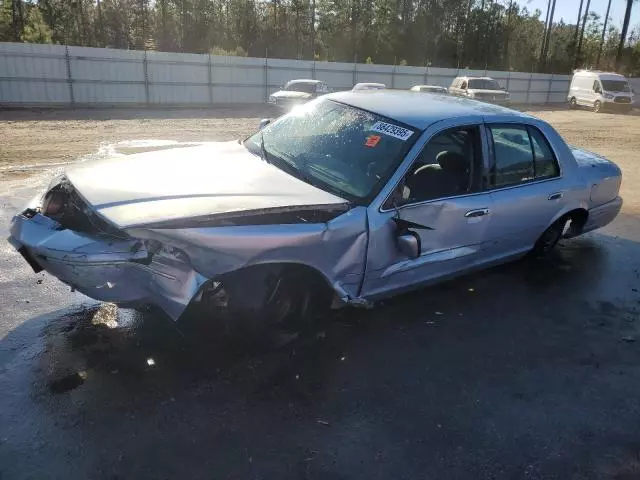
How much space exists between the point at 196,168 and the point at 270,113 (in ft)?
61.8

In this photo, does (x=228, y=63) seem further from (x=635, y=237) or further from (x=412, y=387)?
(x=412, y=387)

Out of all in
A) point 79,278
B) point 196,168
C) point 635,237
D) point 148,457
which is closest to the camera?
point 148,457

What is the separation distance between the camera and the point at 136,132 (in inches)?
549

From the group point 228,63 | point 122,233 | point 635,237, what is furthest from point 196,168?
point 228,63

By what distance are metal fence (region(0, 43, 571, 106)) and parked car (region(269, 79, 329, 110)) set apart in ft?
13.6

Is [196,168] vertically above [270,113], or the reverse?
[196,168]

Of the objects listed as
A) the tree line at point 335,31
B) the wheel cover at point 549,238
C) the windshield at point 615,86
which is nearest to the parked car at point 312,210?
the wheel cover at point 549,238

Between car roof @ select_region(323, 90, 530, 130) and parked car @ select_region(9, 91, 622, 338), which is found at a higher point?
car roof @ select_region(323, 90, 530, 130)

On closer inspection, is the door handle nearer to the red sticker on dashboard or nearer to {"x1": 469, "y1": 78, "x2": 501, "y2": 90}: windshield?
the red sticker on dashboard

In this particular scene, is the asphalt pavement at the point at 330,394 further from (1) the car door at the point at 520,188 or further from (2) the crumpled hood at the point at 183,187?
(2) the crumpled hood at the point at 183,187

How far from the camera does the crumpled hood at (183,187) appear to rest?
3.04 metres

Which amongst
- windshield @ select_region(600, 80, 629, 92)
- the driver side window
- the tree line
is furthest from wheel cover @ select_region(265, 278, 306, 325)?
the tree line

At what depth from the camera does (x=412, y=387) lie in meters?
3.32

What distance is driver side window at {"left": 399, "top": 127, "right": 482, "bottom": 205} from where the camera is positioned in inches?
151
